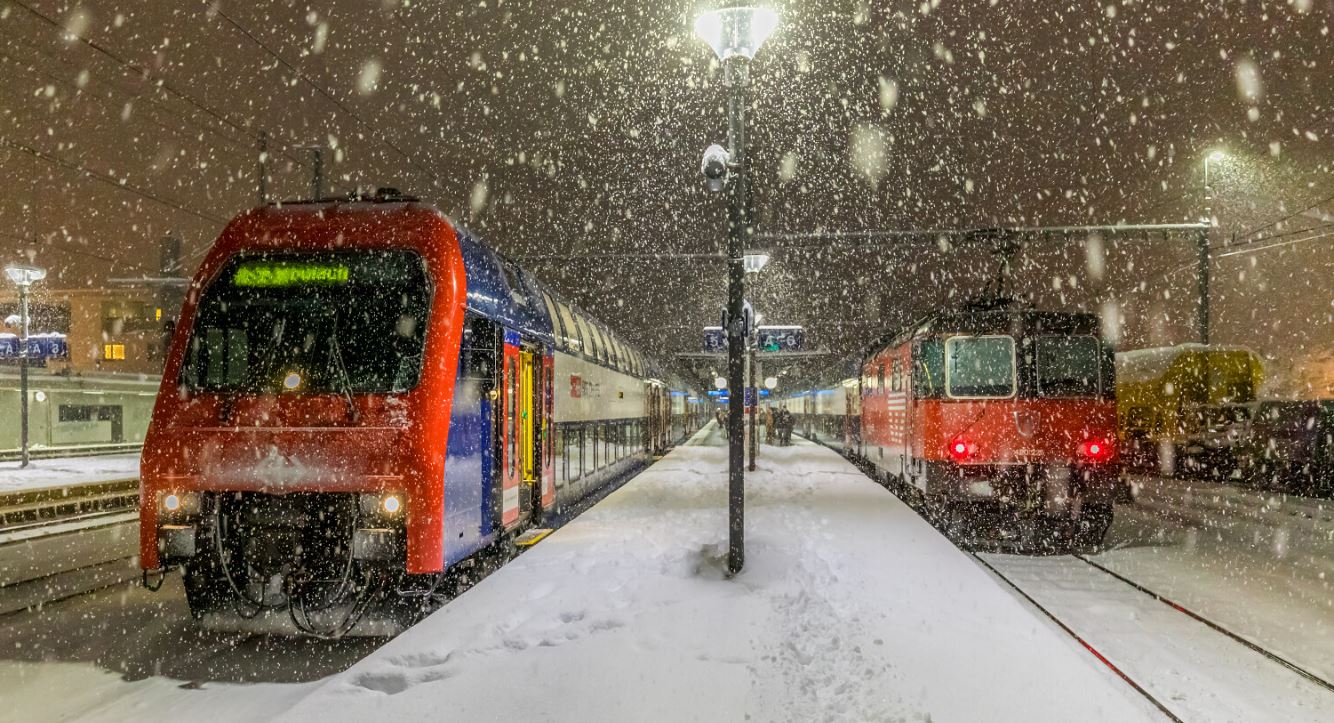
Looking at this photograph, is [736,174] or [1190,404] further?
[1190,404]

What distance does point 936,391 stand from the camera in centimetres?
1210

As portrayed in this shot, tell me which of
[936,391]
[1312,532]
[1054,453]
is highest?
[936,391]

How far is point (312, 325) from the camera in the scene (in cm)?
693

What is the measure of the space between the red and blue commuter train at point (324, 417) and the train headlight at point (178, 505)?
A: 10mm

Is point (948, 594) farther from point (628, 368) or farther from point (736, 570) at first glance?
point (628, 368)

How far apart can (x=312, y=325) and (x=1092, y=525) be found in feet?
30.6

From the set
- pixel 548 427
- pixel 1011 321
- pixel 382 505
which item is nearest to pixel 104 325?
pixel 548 427

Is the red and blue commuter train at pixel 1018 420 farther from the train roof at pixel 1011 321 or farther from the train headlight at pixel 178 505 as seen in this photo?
the train headlight at pixel 178 505

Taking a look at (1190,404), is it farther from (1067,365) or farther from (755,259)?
(1067,365)

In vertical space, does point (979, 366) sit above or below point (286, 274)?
below

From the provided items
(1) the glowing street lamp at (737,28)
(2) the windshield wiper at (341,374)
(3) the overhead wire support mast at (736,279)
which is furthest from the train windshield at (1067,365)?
(2) the windshield wiper at (341,374)

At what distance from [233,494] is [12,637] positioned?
220 cm

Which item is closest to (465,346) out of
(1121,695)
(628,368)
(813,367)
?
(1121,695)

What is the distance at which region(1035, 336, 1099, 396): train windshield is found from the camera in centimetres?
1170
